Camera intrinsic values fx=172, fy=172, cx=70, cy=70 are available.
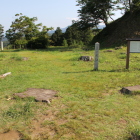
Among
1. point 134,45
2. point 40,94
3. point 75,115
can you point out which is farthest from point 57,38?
point 75,115

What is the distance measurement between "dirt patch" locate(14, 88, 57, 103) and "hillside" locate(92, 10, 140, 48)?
15189mm

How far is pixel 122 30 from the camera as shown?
20.3m

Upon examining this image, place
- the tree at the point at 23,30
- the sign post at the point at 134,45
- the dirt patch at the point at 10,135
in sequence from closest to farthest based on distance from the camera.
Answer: the dirt patch at the point at 10,135, the sign post at the point at 134,45, the tree at the point at 23,30

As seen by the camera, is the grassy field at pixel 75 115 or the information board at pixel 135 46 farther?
the information board at pixel 135 46

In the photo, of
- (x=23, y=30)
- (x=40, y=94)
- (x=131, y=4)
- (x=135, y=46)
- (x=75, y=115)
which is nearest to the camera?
(x=75, y=115)

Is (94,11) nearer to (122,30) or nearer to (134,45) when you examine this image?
(122,30)

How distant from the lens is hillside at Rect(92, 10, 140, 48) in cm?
1897

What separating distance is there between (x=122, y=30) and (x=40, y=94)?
59.5 ft

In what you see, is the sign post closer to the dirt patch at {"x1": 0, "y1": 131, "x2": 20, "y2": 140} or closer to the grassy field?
the grassy field

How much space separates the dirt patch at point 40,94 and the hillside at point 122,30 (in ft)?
49.8

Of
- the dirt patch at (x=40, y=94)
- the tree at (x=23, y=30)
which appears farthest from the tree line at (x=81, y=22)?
the dirt patch at (x=40, y=94)

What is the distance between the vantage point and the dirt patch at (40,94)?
406 cm

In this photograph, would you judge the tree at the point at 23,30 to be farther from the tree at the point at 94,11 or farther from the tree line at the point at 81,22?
the tree at the point at 94,11

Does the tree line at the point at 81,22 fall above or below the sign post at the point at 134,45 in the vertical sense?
above
